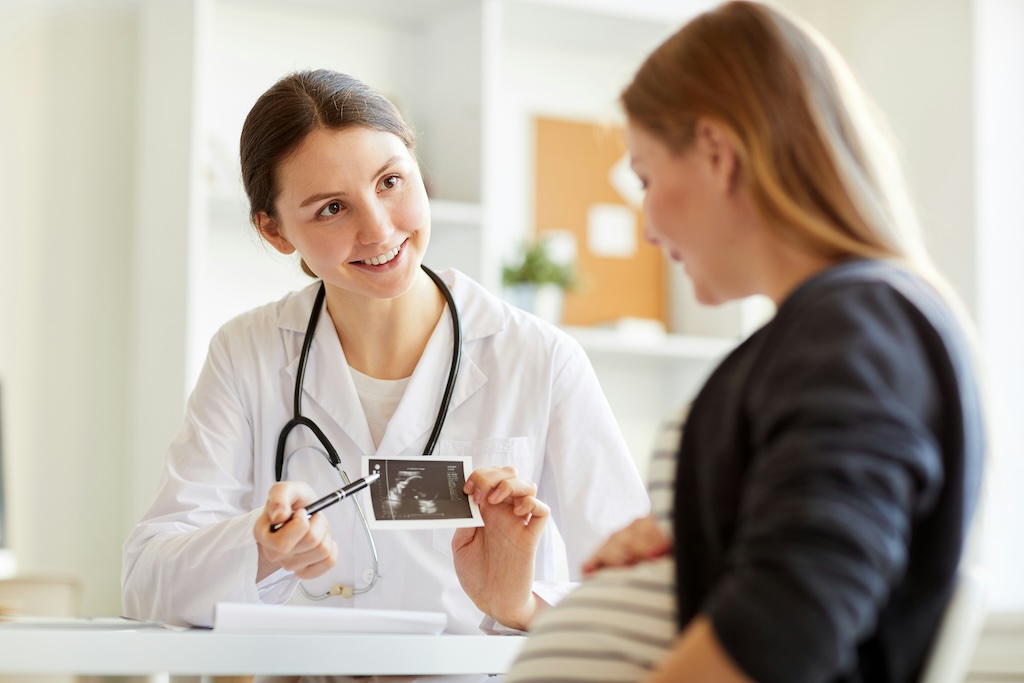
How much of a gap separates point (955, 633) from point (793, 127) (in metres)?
0.38

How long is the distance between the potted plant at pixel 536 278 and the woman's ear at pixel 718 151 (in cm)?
234

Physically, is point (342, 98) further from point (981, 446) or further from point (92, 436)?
point (92, 436)

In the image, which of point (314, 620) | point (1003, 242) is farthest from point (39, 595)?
point (1003, 242)

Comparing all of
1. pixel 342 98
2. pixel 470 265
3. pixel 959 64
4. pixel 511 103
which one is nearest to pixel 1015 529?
pixel 959 64

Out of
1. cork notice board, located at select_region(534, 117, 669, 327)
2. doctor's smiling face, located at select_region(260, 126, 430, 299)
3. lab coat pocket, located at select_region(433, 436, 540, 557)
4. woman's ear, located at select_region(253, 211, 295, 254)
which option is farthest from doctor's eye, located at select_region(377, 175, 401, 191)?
cork notice board, located at select_region(534, 117, 669, 327)

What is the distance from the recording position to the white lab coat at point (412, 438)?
162 centimetres

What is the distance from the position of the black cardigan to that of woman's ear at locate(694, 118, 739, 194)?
0.11 metres

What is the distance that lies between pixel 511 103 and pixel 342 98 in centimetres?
189

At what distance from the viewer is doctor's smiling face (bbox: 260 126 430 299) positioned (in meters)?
1.63

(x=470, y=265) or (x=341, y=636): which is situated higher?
(x=470, y=265)

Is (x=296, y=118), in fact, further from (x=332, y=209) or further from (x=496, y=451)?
(x=496, y=451)

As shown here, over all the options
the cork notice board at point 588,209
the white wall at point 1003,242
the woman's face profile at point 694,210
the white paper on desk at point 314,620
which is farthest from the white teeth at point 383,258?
the white wall at point 1003,242

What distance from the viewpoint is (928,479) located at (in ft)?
2.38

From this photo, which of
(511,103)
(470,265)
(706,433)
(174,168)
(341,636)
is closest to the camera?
(706,433)
